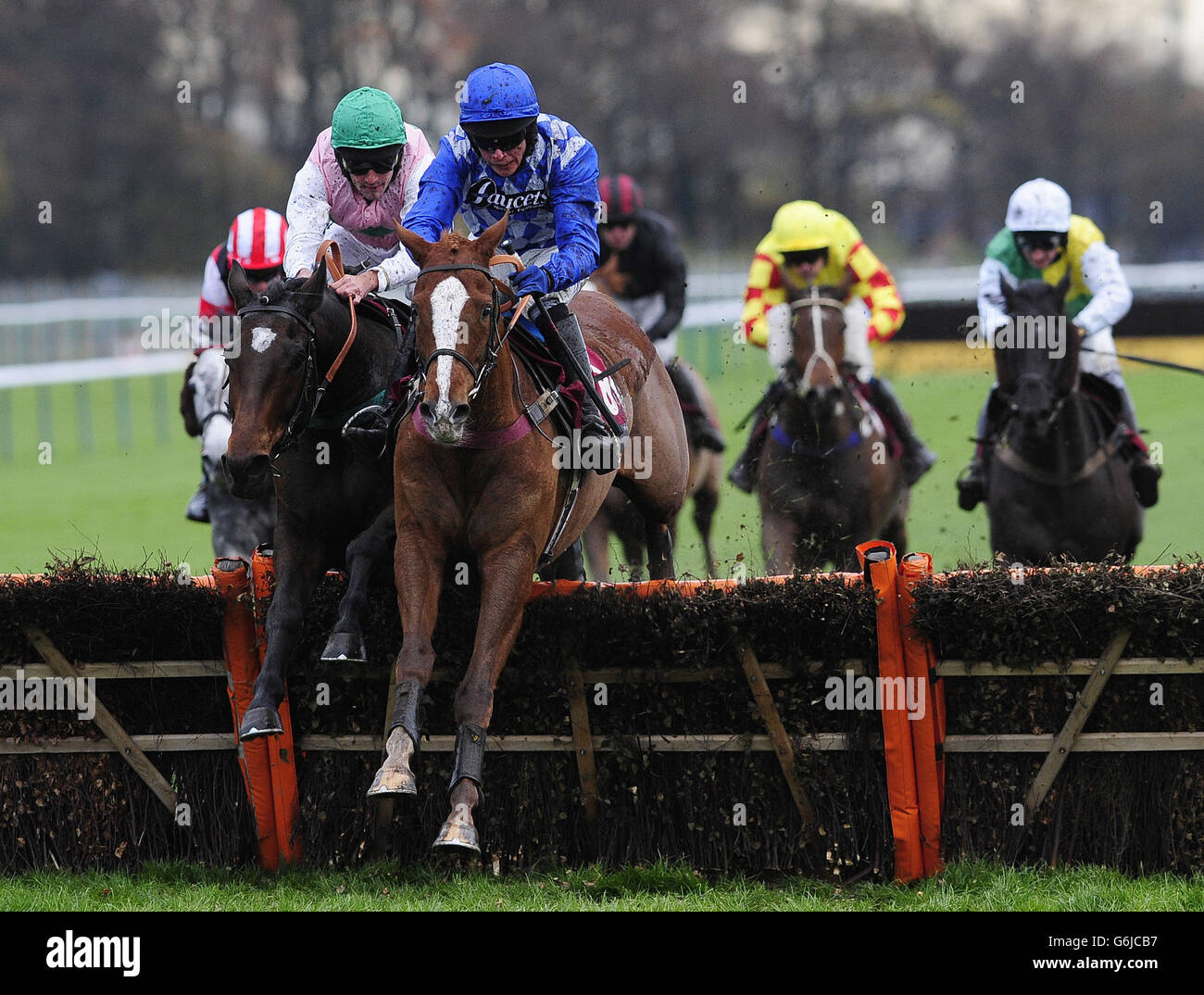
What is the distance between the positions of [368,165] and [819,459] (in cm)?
305

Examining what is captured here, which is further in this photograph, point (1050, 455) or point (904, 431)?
point (904, 431)

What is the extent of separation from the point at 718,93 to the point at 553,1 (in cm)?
403

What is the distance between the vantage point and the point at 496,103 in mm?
5062

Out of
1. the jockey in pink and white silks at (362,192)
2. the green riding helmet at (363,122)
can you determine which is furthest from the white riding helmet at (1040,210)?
the green riding helmet at (363,122)

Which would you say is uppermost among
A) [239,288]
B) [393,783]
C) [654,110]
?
[654,110]

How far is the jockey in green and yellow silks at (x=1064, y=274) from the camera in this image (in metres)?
7.79

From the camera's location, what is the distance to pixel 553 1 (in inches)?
→ 1400
